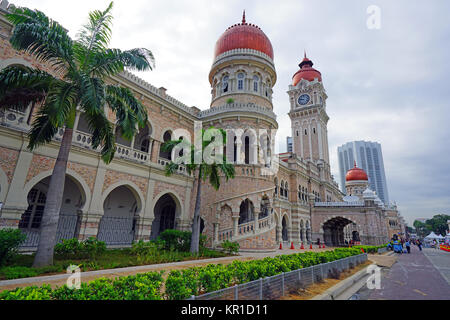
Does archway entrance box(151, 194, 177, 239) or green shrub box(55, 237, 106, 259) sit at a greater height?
archway entrance box(151, 194, 177, 239)

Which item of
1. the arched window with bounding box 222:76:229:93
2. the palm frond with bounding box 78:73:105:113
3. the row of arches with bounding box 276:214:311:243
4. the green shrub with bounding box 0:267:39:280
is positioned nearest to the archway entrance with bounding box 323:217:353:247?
the row of arches with bounding box 276:214:311:243

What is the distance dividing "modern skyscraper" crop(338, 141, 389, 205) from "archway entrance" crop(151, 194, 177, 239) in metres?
110

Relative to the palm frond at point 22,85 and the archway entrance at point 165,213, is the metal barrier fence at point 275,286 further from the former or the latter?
the archway entrance at point 165,213

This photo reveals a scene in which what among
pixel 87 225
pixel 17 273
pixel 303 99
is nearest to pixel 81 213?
pixel 87 225

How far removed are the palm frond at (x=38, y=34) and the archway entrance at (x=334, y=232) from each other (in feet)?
107

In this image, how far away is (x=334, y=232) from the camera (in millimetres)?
35562

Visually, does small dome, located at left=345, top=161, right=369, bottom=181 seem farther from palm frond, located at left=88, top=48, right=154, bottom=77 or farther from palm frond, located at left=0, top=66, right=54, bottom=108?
palm frond, located at left=0, top=66, right=54, bottom=108

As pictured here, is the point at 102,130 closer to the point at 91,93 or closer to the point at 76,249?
the point at 91,93

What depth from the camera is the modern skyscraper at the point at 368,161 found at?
111750 millimetres

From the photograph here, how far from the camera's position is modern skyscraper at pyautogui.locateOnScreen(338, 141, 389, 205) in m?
112

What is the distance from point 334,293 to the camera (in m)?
6.68

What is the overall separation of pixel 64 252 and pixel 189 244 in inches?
247

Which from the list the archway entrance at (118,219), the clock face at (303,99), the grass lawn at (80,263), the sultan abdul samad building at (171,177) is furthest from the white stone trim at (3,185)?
the clock face at (303,99)
